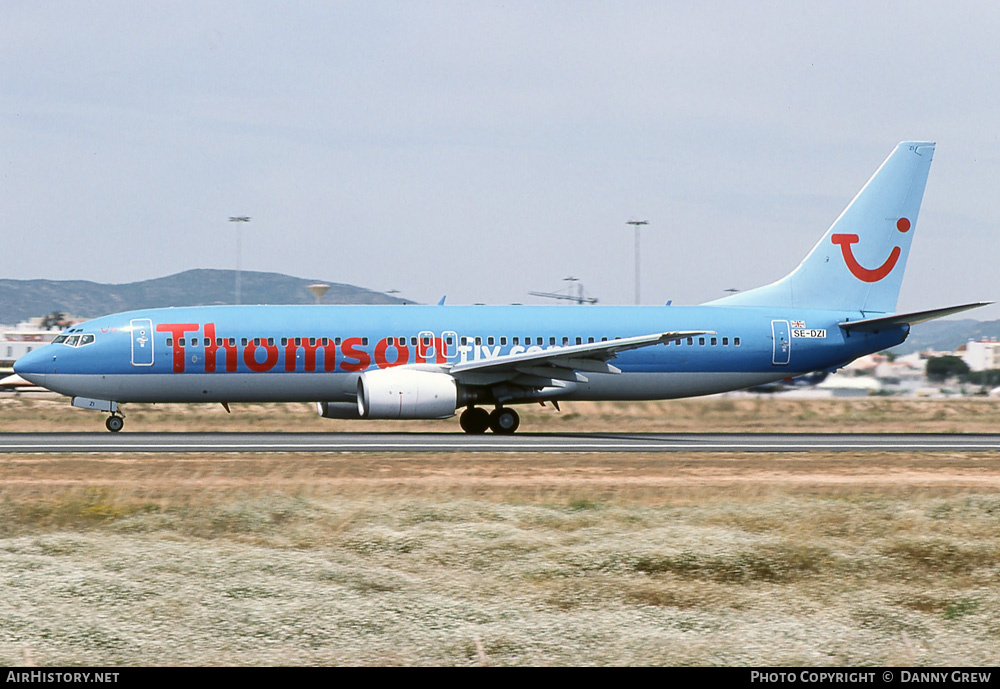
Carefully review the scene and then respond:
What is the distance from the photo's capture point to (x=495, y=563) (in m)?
13.1

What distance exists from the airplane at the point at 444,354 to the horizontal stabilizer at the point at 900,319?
6 centimetres

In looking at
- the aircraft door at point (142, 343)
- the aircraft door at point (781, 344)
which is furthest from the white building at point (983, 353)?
the aircraft door at point (142, 343)

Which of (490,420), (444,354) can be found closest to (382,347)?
(444,354)

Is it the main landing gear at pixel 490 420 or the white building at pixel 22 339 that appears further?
the white building at pixel 22 339

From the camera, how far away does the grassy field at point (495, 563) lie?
9.66 meters

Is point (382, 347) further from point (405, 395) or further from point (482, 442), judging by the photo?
point (482, 442)

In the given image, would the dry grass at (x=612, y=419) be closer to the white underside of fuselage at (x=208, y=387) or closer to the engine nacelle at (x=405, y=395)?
the white underside of fuselage at (x=208, y=387)

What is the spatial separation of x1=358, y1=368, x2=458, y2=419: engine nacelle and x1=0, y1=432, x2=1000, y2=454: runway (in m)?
0.66

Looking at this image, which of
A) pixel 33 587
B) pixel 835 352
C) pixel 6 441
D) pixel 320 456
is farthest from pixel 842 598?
pixel 835 352

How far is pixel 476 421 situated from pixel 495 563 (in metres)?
22.3

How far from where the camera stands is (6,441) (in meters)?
29.1

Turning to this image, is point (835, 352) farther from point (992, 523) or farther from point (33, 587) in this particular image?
point (33, 587)

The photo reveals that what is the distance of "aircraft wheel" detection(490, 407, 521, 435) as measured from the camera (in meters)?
34.7

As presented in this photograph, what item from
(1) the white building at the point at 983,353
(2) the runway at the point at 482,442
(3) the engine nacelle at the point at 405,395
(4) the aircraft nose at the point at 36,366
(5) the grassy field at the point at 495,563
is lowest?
(5) the grassy field at the point at 495,563
